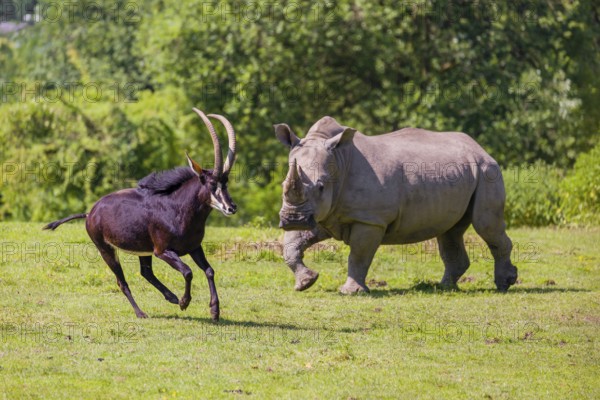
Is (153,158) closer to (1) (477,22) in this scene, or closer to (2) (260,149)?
(2) (260,149)

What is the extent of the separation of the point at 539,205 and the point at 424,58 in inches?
287

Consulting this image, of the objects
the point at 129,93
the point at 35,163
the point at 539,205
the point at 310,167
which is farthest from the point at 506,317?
the point at 129,93

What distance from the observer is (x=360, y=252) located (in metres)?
16.2

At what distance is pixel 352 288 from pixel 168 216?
12.2ft

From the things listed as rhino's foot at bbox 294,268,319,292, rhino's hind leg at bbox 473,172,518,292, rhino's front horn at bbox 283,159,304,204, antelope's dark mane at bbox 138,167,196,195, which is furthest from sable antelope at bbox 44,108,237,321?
rhino's hind leg at bbox 473,172,518,292

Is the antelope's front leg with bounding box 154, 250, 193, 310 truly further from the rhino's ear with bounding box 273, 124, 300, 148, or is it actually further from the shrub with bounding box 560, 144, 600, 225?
the shrub with bounding box 560, 144, 600, 225

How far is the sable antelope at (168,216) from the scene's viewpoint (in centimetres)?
1335

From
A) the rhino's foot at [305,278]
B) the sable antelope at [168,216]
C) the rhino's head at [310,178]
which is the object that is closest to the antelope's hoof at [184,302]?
the sable antelope at [168,216]

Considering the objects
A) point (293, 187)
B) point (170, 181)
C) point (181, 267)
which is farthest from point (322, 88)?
point (181, 267)

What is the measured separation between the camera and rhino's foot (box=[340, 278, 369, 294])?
53.3ft

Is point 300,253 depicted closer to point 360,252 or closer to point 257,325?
point 360,252

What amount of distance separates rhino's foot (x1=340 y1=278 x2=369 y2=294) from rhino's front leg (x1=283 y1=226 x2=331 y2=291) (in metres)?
0.46

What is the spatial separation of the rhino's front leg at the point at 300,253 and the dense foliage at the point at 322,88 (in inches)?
556

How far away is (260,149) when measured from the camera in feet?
111
